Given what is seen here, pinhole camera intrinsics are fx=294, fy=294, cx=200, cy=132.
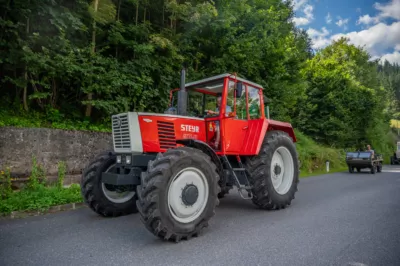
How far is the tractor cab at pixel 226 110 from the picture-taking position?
5.45m

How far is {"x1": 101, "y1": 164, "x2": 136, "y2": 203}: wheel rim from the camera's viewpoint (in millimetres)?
5305

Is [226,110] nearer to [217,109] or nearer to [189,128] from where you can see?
[217,109]

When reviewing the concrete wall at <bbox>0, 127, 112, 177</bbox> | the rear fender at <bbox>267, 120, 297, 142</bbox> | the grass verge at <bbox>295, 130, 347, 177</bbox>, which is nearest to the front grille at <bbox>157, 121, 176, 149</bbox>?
the rear fender at <bbox>267, 120, 297, 142</bbox>

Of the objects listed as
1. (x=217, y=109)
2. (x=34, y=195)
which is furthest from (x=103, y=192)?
(x=217, y=109)

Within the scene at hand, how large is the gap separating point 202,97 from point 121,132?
6.62 feet

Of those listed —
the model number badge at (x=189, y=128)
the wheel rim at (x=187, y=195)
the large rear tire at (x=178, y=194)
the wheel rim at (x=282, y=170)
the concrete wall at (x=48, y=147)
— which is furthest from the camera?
the concrete wall at (x=48, y=147)

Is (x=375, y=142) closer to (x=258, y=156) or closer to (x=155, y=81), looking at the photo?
(x=155, y=81)

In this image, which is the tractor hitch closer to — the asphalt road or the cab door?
the asphalt road

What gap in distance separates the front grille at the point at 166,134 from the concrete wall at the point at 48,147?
487 centimetres

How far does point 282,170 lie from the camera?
664cm

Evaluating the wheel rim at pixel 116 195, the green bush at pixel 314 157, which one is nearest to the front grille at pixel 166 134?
the wheel rim at pixel 116 195

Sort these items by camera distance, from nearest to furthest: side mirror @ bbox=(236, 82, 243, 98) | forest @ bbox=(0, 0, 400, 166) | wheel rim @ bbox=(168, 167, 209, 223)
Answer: wheel rim @ bbox=(168, 167, 209, 223) < side mirror @ bbox=(236, 82, 243, 98) < forest @ bbox=(0, 0, 400, 166)

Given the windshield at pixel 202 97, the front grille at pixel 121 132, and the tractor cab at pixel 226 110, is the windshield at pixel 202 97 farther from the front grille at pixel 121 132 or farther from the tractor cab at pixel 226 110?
the front grille at pixel 121 132

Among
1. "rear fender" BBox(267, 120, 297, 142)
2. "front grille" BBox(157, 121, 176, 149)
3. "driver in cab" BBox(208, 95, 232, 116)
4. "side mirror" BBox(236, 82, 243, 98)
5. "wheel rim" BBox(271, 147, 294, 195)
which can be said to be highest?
"side mirror" BBox(236, 82, 243, 98)
